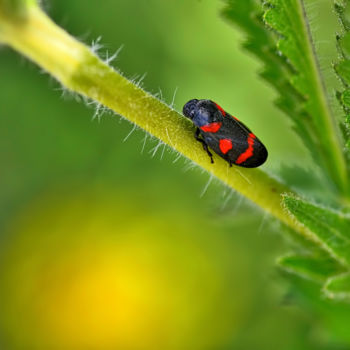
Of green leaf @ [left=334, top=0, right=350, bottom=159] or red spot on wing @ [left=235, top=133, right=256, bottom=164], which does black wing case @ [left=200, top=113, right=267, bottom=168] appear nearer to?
red spot on wing @ [left=235, top=133, right=256, bottom=164]

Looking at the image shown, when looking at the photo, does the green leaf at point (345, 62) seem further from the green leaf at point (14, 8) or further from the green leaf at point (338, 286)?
the green leaf at point (14, 8)

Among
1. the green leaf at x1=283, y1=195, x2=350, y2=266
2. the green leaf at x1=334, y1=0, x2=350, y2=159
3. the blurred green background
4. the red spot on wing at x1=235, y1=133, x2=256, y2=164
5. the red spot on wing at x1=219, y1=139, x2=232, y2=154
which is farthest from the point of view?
the blurred green background

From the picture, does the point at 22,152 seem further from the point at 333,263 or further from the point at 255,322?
the point at 333,263

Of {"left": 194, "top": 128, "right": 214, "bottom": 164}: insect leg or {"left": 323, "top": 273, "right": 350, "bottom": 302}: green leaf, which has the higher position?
{"left": 194, "top": 128, "right": 214, "bottom": 164}: insect leg

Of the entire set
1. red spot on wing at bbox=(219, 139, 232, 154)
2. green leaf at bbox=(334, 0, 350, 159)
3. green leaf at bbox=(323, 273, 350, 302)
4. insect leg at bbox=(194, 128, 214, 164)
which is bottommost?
green leaf at bbox=(323, 273, 350, 302)

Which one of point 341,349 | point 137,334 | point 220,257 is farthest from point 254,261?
point 341,349

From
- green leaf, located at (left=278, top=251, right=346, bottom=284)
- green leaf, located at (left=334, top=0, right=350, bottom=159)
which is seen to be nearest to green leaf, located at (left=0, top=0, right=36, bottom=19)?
green leaf, located at (left=334, top=0, right=350, bottom=159)

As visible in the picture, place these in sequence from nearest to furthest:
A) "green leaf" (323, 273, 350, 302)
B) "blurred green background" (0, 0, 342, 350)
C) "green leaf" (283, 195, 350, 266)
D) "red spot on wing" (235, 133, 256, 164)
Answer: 1. "green leaf" (283, 195, 350, 266)
2. "green leaf" (323, 273, 350, 302)
3. "red spot on wing" (235, 133, 256, 164)
4. "blurred green background" (0, 0, 342, 350)

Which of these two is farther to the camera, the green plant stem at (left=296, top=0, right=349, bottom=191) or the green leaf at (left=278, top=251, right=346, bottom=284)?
the green leaf at (left=278, top=251, right=346, bottom=284)

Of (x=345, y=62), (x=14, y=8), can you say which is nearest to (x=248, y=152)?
(x=345, y=62)
